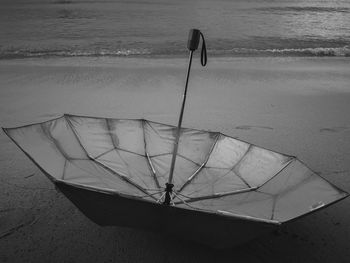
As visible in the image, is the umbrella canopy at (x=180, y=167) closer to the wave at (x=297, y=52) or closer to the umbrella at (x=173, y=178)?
the umbrella at (x=173, y=178)

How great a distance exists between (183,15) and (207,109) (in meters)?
18.4

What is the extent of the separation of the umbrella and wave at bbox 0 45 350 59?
7.82 meters

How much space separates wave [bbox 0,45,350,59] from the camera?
32.6ft

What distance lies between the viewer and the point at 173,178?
2.37 meters

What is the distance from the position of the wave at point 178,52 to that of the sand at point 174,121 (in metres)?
1.03

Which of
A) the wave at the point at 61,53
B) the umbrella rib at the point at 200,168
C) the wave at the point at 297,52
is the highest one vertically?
the umbrella rib at the point at 200,168

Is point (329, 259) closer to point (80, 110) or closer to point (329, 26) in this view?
point (80, 110)

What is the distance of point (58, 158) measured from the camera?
216 centimetres

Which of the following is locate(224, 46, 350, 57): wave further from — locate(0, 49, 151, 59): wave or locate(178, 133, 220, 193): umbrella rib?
locate(178, 133, 220, 193): umbrella rib

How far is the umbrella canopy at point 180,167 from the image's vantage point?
6.73ft

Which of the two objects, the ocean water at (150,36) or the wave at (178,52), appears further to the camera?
the ocean water at (150,36)

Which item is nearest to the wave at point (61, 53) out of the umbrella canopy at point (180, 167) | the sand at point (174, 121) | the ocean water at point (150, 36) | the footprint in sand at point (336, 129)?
the ocean water at point (150, 36)

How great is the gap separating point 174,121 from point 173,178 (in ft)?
7.15

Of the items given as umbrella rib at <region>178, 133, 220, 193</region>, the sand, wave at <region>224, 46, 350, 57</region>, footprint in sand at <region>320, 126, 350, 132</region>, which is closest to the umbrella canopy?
umbrella rib at <region>178, 133, 220, 193</region>
